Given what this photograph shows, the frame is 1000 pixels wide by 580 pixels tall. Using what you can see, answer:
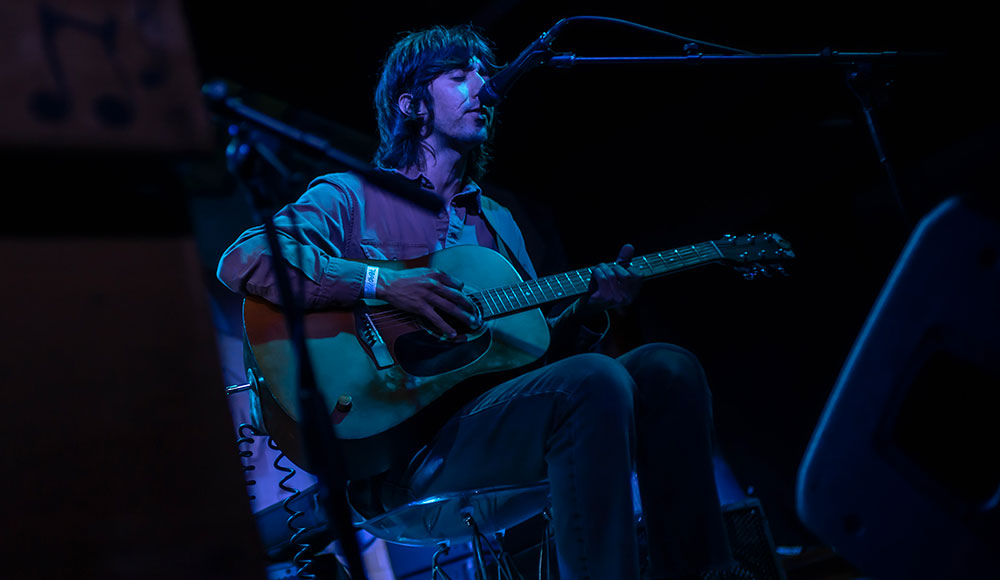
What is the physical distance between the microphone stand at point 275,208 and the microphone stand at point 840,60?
1093 mm

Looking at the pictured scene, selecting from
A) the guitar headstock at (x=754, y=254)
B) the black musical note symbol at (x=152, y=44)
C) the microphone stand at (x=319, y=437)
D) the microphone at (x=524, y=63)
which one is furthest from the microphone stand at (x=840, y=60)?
the black musical note symbol at (x=152, y=44)

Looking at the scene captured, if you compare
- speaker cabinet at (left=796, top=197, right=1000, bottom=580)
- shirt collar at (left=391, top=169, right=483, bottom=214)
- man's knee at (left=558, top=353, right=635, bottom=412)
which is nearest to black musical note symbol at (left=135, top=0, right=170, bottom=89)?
speaker cabinet at (left=796, top=197, right=1000, bottom=580)

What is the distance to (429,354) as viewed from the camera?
2.12 m

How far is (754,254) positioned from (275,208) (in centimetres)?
200

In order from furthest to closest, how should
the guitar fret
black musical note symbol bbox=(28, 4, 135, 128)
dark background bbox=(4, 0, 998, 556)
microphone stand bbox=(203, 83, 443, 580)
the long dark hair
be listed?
1. dark background bbox=(4, 0, 998, 556)
2. the long dark hair
3. the guitar fret
4. microphone stand bbox=(203, 83, 443, 580)
5. black musical note symbol bbox=(28, 4, 135, 128)

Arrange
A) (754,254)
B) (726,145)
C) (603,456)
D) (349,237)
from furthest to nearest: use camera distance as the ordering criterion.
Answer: (726,145) → (754,254) → (349,237) → (603,456)

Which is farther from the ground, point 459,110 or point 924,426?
point 459,110

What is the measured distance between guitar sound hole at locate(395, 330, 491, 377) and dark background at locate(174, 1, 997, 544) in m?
0.88

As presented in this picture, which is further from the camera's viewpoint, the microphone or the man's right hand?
the man's right hand

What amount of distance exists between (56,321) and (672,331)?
435 cm

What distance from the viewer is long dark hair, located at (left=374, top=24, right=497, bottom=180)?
2855 millimetres

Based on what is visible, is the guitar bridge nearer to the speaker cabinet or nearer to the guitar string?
the guitar string

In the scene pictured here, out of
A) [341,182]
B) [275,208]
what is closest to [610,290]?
[341,182]

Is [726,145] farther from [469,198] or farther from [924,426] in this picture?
[924,426]
